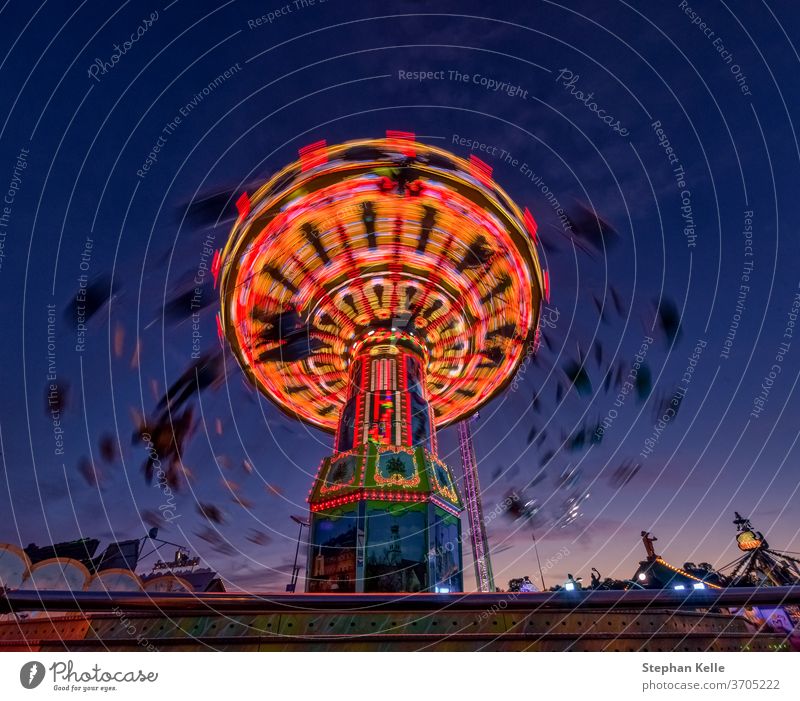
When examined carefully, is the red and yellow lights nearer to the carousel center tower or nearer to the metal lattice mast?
the carousel center tower

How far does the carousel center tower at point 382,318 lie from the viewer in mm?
19953

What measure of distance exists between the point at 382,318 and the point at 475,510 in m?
31.7

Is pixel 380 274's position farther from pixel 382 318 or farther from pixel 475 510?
pixel 475 510

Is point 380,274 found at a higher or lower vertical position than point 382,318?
higher

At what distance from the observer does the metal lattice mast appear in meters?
46.1

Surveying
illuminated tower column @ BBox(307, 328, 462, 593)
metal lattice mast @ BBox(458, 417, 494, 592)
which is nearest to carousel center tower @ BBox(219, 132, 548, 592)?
illuminated tower column @ BBox(307, 328, 462, 593)

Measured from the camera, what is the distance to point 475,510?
164 feet

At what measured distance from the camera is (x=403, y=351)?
87.2 ft

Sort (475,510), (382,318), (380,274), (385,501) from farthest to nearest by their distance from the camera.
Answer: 1. (475,510)
2. (382,318)
3. (380,274)
4. (385,501)

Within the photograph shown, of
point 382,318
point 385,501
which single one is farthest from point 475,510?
point 385,501

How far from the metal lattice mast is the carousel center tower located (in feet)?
70.5

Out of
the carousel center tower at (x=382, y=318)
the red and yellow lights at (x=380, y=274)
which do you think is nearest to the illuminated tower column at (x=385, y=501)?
the carousel center tower at (x=382, y=318)

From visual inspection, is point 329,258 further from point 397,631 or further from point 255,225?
point 397,631
